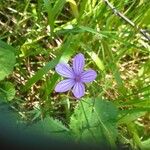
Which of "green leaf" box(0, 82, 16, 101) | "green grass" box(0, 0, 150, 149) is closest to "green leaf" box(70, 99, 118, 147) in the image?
"green grass" box(0, 0, 150, 149)

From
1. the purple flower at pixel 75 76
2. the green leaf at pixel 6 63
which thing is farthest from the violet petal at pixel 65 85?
the green leaf at pixel 6 63

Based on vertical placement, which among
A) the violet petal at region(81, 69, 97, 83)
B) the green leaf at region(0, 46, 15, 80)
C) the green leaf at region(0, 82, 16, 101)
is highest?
the green leaf at region(0, 46, 15, 80)

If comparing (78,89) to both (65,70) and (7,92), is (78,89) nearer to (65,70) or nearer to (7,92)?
(65,70)

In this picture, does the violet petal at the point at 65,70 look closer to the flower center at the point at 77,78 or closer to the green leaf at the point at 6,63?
the flower center at the point at 77,78

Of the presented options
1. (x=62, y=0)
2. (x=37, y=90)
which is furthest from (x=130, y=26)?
(x=37, y=90)

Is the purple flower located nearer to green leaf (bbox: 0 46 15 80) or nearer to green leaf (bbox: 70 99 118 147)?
green leaf (bbox: 70 99 118 147)

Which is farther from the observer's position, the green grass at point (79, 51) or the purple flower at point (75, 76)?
the green grass at point (79, 51)

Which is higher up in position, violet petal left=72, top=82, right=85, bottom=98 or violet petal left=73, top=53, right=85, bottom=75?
violet petal left=73, top=53, right=85, bottom=75
